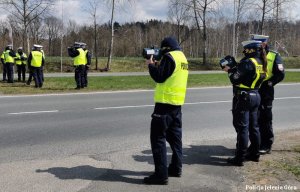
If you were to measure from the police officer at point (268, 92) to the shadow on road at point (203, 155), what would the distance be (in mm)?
613

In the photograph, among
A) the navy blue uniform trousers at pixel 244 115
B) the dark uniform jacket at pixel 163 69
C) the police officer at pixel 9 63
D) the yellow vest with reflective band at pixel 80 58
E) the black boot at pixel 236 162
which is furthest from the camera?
the police officer at pixel 9 63

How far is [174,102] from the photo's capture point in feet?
16.6

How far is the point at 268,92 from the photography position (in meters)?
6.55

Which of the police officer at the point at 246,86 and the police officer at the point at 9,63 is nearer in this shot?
the police officer at the point at 246,86

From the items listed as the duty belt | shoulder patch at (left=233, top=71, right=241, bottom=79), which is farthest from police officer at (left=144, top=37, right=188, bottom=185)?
the duty belt

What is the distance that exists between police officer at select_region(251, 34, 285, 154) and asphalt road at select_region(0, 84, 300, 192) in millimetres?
668

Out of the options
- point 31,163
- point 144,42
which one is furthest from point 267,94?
point 144,42

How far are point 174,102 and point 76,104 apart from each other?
24.5 feet

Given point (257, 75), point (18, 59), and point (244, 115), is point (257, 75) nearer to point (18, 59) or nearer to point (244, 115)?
point (244, 115)

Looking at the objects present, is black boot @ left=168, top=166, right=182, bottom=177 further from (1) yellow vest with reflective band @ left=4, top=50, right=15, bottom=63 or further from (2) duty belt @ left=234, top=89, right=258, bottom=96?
(1) yellow vest with reflective band @ left=4, top=50, right=15, bottom=63

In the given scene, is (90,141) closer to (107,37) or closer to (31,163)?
(31,163)

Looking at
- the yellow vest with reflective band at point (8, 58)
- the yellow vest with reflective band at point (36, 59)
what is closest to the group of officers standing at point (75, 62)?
the yellow vest with reflective band at point (36, 59)

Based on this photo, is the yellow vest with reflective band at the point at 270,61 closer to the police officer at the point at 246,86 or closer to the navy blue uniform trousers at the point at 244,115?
the police officer at the point at 246,86

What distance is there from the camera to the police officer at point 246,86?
5660 mm
